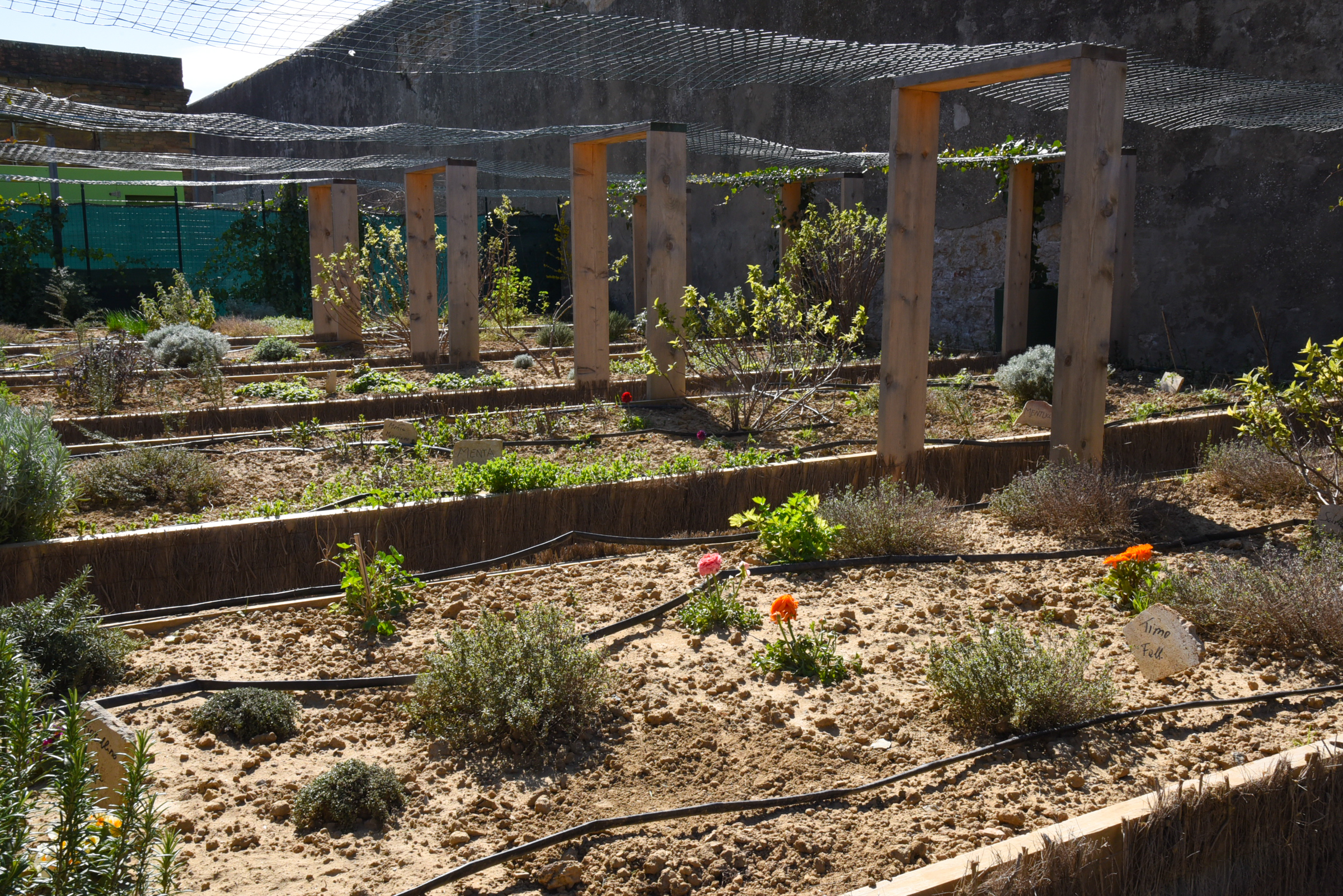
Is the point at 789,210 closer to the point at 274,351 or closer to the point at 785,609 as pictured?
the point at 274,351

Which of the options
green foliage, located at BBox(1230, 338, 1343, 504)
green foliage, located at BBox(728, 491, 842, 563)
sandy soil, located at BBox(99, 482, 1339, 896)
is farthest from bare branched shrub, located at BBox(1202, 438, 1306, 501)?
green foliage, located at BBox(728, 491, 842, 563)

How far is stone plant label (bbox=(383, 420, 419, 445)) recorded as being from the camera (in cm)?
586

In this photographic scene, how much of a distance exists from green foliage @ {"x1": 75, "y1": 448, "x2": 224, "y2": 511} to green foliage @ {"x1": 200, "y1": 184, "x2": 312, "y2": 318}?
10856 millimetres

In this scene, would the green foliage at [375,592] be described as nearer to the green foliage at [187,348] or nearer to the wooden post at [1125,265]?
the green foliage at [187,348]

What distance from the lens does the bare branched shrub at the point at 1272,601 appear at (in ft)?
10.4

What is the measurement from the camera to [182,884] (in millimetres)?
2117

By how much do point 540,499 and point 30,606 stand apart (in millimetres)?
2145

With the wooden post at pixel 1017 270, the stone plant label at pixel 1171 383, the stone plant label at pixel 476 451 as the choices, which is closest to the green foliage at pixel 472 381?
the stone plant label at pixel 476 451

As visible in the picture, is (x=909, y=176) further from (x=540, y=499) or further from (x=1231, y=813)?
(x=1231, y=813)

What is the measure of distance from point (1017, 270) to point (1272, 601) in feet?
21.4

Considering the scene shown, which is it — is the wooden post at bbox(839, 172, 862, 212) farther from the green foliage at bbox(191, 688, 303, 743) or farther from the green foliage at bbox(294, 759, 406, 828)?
the green foliage at bbox(294, 759, 406, 828)

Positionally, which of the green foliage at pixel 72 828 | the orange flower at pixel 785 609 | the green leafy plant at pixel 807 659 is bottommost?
the green leafy plant at pixel 807 659

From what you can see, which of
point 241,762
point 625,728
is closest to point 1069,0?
point 625,728

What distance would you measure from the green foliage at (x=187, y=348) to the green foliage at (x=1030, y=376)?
251 inches
